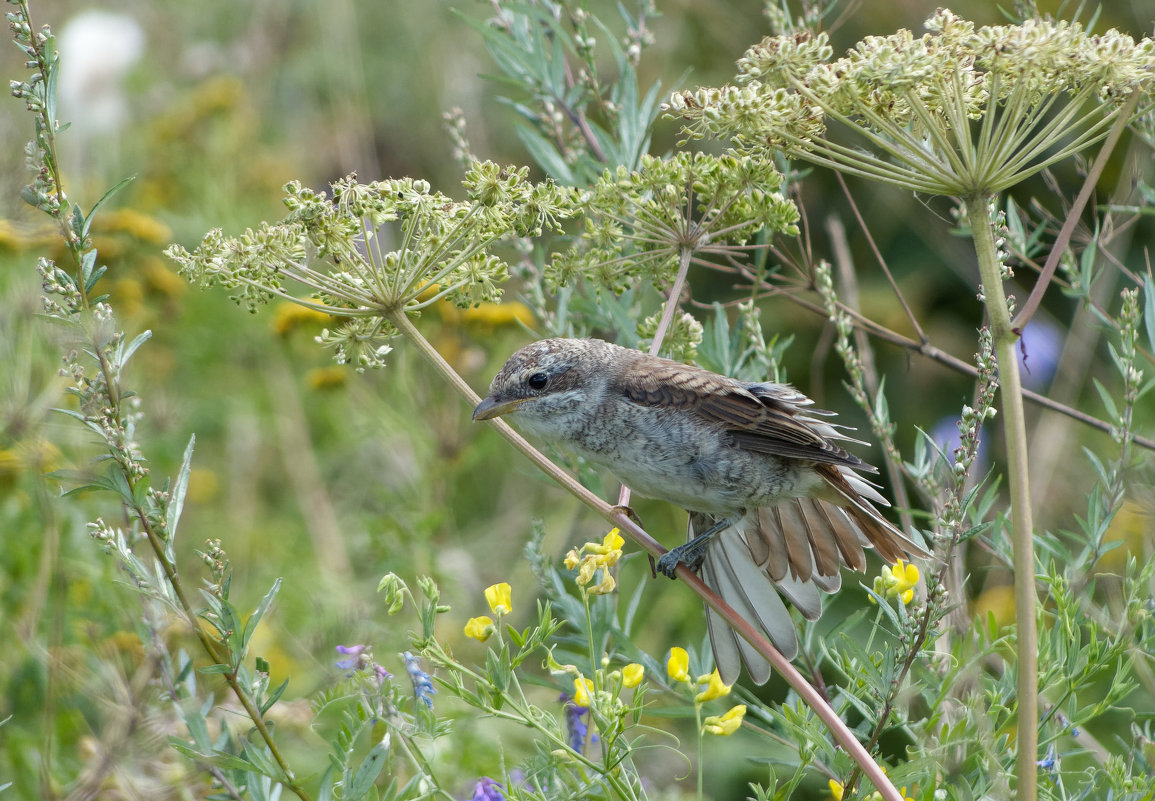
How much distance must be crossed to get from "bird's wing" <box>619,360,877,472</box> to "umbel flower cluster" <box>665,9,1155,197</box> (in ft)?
1.91

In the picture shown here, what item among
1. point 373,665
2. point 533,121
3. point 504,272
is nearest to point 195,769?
point 373,665

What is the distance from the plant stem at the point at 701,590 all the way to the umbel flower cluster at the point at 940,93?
0.57 m

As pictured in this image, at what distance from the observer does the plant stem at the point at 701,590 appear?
146cm

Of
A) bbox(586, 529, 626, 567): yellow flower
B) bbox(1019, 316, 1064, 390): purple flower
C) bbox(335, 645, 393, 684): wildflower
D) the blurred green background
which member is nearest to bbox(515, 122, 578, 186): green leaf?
the blurred green background

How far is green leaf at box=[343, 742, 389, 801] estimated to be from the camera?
60.1 inches

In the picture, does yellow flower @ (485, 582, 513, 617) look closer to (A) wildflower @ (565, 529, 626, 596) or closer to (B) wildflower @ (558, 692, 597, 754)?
(A) wildflower @ (565, 529, 626, 596)

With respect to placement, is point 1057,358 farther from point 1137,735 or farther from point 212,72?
point 212,72

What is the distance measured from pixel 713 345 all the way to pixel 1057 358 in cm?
268

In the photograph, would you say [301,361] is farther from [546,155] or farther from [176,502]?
[176,502]

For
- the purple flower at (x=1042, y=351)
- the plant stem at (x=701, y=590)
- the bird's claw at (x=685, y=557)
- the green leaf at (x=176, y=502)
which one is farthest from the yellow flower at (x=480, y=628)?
the purple flower at (x=1042, y=351)

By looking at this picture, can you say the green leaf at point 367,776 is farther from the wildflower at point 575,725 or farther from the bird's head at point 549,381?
the bird's head at point 549,381

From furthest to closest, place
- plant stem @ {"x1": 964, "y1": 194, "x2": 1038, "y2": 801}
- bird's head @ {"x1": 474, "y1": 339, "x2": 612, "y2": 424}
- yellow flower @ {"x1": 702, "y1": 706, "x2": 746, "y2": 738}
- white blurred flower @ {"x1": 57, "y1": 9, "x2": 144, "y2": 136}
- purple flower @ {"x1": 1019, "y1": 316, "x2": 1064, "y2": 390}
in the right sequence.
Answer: white blurred flower @ {"x1": 57, "y1": 9, "x2": 144, "y2": 136}
purple flower @ {"x1": 1019, "y1": 316, "x2": 1064, "y2": 390}
bird's head @ {"x1": 474, "y1": 339, "x2": 612, "y2": 424}
yellow flower @ {"x1": 702, "y1": 706, "x2": 746, "y2": 738}
plant stem @ {"x1": 964, "y1": 194, "x2": 1038, "y2": 801}

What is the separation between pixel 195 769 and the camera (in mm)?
1911

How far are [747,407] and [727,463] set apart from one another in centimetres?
12
